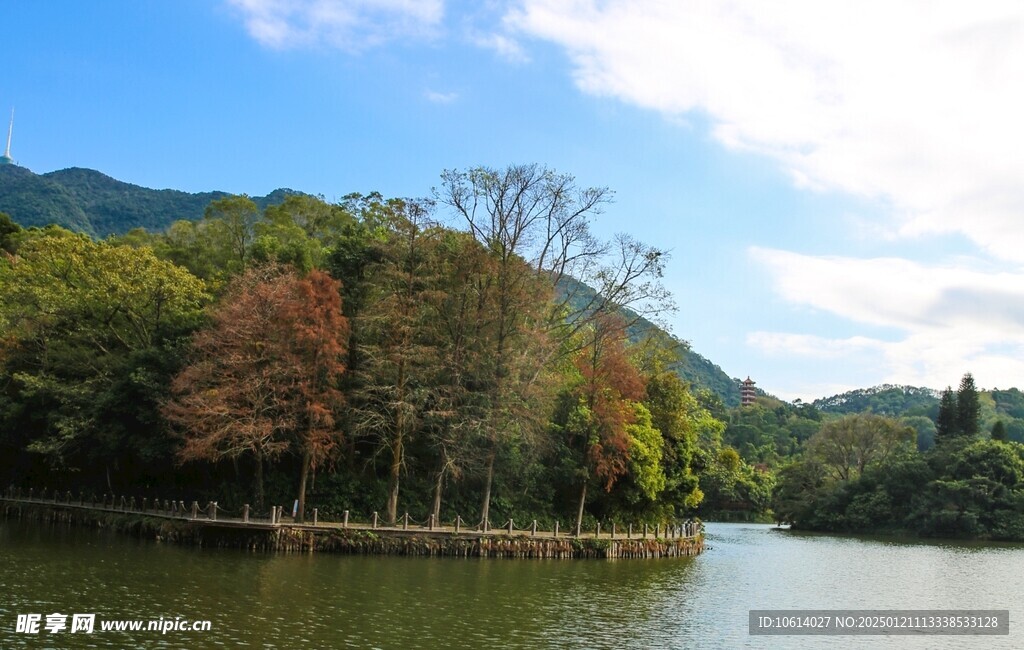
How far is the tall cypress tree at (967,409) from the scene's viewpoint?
3880 inches

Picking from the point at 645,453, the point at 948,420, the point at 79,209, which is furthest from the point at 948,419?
the point at 79,209

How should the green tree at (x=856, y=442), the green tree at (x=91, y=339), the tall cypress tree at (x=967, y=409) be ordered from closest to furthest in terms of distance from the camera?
the green tree at (x=91, y=339)
the tall cypress tree at (x=967, y=409)
the green tree at (x=856, y=442)

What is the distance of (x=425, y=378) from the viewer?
A: 41.3 metres

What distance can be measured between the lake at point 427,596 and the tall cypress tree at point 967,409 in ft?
203

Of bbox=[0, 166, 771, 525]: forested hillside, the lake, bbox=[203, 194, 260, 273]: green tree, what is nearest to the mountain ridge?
bbox=[203, 194, 260, 273]: green tree

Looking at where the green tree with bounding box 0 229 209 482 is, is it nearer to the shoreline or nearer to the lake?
the shoreline

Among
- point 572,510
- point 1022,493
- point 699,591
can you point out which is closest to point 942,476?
point 1022,493

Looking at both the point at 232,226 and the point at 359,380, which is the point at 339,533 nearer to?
the point at 359,380

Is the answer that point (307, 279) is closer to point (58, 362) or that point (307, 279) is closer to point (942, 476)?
Answer: point (58, 362)

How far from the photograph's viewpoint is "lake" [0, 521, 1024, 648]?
1972 centimetres

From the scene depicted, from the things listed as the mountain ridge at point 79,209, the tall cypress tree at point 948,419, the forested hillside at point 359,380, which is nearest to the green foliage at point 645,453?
the forested hillside at point 359,380

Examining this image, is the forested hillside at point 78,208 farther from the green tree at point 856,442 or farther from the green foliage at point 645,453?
the green foliage at point 645,453

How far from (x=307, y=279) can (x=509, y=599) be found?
19.7 meters

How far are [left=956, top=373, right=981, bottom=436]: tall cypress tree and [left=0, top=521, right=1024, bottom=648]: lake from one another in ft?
203
